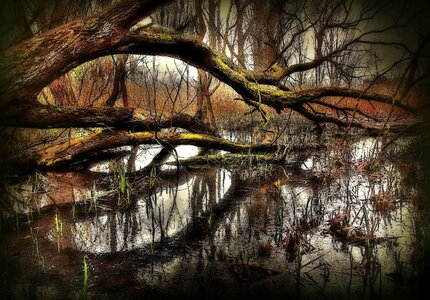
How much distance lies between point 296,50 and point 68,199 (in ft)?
23.4

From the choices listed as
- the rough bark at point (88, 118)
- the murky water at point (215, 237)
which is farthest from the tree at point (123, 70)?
the murky water at point (215, 237)

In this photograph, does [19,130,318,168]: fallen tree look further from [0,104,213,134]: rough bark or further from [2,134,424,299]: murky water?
[2,134,424,299]: murky water

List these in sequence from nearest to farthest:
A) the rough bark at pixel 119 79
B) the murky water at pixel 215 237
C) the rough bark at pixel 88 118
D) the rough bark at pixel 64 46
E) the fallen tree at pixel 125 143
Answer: the murky water at pixel 215 237, the rough bark at pixel 64 46, the rough bark at pixel 88 118, the fallen tree at pixel 125 143, the rough bark at pixel 119 79

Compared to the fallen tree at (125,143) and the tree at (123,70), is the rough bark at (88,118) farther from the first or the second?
the fallen tree at (125,143)

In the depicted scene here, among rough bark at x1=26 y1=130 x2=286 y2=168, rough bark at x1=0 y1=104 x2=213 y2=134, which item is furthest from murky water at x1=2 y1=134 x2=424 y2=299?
rough bark at x1=0 y1=104 x2=213 y2=134

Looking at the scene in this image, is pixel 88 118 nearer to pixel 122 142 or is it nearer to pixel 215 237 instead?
pixel 122 142

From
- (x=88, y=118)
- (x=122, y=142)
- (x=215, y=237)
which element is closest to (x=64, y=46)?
(x=88, y=118)

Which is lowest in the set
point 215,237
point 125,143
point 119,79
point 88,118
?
point 215,237

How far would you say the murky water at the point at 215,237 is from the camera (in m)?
1.96

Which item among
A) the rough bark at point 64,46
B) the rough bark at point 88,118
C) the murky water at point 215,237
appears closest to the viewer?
the murky water at point 215,237

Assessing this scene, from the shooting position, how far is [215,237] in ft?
8.48

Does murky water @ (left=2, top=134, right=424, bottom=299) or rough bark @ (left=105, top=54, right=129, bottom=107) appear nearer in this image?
murky water @ (left=2, top=134, right=424, bottom=299)

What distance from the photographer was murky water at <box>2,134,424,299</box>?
77.2 inches

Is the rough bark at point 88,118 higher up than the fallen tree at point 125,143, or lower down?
higher up
